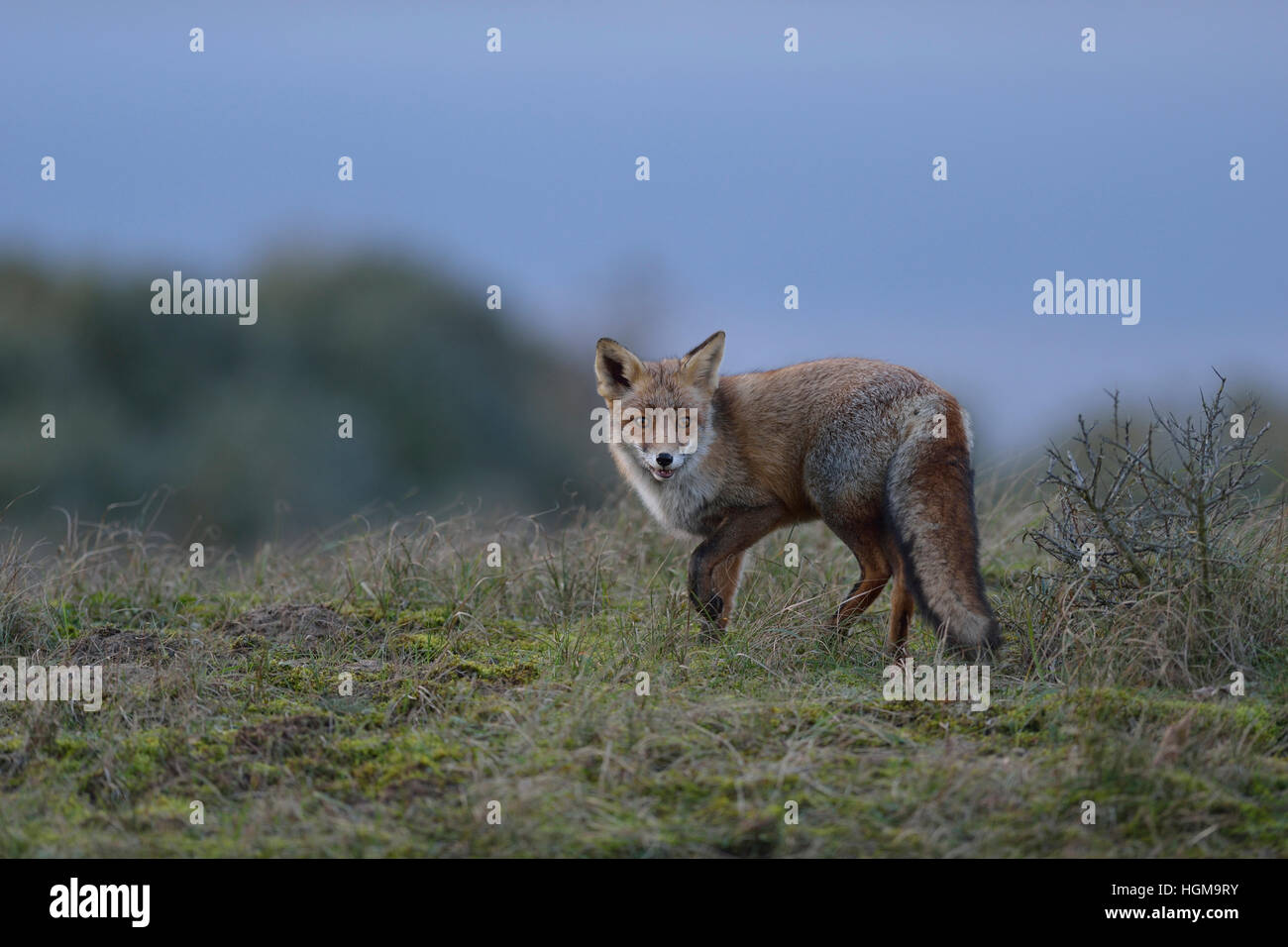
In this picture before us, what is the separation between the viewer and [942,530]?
17.5 ft

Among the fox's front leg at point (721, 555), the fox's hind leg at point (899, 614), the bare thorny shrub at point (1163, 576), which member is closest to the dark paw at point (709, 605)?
the fox's front leg at point (721, 555)

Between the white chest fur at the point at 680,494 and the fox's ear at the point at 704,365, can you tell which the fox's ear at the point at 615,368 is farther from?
the white chest fur at the point at 680,494

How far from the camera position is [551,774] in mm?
4102

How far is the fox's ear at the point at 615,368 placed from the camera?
669 centimetres

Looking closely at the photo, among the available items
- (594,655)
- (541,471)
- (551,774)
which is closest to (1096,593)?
(594,655)

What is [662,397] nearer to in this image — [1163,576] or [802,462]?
[802,462]

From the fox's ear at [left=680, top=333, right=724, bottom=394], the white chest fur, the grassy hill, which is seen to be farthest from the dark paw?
the fox's ear at [left=680, top=333, right=724, bottom=394]

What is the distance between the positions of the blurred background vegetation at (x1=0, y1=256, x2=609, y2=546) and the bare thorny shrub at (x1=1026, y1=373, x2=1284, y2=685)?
11.3m

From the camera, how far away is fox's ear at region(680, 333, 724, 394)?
6.60 m

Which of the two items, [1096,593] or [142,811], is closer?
[142,811]

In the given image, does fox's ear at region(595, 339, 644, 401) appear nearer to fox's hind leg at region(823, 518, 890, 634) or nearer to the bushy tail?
fox's hind leg at region(823, 518, 890, 634)
